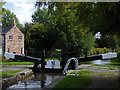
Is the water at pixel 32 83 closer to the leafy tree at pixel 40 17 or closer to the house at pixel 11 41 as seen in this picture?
the house at pixel 11 41

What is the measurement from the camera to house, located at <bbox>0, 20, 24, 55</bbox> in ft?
60.7

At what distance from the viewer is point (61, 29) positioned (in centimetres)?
1964

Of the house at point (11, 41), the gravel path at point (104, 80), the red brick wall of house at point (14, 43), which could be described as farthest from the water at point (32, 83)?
the red brick wall of house at point (14, 43)

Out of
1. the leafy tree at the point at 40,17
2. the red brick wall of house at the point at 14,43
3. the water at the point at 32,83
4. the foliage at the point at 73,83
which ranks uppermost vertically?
the leafy tree at the point at 40,17

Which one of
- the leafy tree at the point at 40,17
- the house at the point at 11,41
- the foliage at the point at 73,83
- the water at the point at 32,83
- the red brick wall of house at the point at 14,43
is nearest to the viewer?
the foliage at the point at 73,83

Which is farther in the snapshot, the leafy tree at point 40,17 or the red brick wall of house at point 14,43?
the leafy tree at point 40,17

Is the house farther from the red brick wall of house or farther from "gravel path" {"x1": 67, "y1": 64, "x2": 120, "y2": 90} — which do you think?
"gravel path" {"x1": 67, "y1": 64, "x2": 120, "y2": 90}

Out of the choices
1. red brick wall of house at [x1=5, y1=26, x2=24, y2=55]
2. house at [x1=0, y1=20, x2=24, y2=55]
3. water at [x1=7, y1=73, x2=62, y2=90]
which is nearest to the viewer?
water at [x1=7, y1=73, x2=62, y2=90]

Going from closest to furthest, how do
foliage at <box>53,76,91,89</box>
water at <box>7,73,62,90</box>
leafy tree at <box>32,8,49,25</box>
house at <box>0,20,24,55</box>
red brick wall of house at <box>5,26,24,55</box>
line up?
foliage at <box>53,76,91,89</box> < water at <box>7,73,62,90</box> < house at <box>0,20,24,55</box> < red brick wall of house at <box>5,26,24,55</box> < leafy tree at <box>32,8,49,25</box>

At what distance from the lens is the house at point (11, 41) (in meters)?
18.5

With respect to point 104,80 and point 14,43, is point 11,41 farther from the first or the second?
point 104,80

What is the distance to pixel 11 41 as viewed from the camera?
19.0m

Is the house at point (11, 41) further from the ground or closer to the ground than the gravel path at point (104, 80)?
further from the ground

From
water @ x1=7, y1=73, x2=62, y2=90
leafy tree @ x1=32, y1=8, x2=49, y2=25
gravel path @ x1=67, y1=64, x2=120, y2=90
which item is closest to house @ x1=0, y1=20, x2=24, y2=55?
leafy tree @ x1=32, y1=8, x2=49, y2=25
